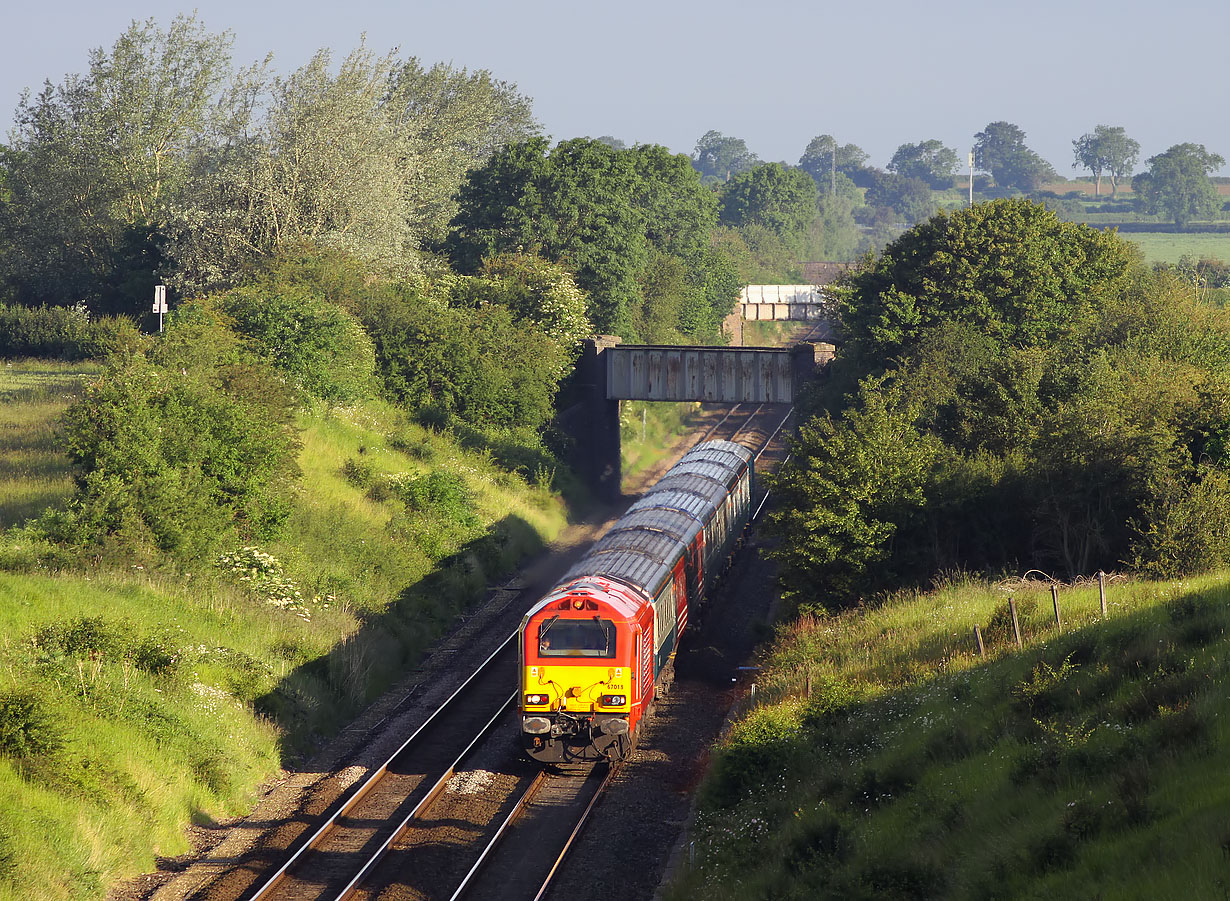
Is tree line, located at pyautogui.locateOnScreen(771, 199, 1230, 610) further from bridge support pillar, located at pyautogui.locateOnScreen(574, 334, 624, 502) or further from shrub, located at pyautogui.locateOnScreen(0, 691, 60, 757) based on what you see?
bridge support pillar, located at pyautogui.locateOnScreen(574, 334, 624, 502)

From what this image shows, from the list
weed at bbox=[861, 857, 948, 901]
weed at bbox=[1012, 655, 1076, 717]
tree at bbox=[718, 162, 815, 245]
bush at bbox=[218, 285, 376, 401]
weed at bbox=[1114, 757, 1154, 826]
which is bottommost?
weed at bbox=[861, 857, 948, 901]

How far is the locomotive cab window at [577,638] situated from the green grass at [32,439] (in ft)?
50.8

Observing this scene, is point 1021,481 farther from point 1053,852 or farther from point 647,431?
point 647,431

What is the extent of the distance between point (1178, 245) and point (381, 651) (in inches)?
6362

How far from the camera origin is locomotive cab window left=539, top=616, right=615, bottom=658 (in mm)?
21859

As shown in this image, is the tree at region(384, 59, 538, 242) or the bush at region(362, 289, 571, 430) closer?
the bush at region(362, 289, 571, 430)

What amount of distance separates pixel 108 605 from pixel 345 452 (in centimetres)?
1838

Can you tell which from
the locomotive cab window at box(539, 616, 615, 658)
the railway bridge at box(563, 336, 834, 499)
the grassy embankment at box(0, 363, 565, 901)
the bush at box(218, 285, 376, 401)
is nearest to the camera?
the grassy embankment at box(0, 363, 565, 901)

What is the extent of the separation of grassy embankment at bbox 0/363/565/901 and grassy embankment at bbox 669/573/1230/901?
8.83 metres

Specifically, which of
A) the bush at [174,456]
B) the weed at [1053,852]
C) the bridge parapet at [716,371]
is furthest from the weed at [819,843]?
the bridge parapet at [716,371]

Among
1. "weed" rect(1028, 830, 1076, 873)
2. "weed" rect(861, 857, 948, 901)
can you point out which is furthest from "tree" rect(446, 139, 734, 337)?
"weed" rect(1028, 830, 1076, 873)

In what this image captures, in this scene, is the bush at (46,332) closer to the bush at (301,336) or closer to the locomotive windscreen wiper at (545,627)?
the bush at (301,336)

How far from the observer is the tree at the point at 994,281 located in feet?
152

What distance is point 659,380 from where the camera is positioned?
182 feet
